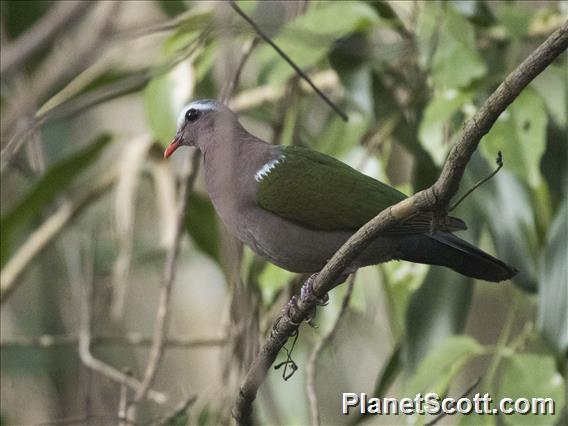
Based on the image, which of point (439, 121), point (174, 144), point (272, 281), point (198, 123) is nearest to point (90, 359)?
point (272, 281)

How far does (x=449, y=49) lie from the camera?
376cm

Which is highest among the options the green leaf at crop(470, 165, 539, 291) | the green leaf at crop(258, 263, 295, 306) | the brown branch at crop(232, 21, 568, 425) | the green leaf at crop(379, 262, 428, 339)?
the green leaf at crop(470, 165, 539, 291)

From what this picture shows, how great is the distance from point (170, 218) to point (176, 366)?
8.15ft

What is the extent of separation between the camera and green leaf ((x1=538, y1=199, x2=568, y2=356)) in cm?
366

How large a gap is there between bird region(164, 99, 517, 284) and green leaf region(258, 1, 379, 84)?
0.73 metres

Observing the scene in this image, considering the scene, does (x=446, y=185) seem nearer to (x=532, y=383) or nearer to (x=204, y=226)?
(x=532, y=383)

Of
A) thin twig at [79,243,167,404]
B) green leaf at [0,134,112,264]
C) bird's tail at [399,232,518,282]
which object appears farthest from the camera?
green leaf at [0,134,112,264]

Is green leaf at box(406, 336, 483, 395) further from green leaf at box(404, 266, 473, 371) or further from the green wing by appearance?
the green wing

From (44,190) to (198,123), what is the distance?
4.98ft

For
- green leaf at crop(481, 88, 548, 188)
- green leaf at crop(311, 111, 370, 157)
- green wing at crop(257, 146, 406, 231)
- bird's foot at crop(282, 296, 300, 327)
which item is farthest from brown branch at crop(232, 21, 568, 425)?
green leaf at crop(311, 111, 370, 157)

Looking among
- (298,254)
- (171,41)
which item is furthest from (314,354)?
(171,41)

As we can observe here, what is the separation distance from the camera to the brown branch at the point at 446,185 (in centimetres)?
201

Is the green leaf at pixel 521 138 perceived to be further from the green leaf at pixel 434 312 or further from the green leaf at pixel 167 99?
the green leaf at pixel 167 99

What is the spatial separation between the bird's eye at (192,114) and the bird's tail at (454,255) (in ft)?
2.96
